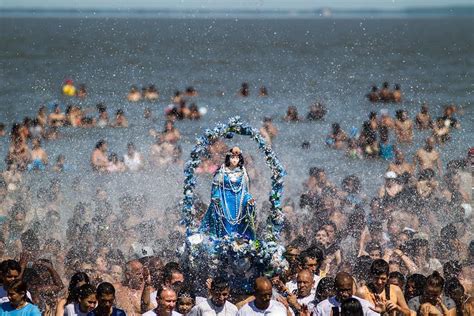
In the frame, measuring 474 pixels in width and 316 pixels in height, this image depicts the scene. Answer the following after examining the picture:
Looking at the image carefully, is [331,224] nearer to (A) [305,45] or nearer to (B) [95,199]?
(B) [95,199]

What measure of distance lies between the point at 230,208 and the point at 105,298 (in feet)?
9.98

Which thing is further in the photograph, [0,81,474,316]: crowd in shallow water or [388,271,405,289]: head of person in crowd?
[388,271,405,289]: head of person in crowd

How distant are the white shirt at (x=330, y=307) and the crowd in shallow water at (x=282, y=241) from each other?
0.05 ft

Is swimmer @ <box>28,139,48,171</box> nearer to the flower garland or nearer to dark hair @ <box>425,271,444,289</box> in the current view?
the flower garland

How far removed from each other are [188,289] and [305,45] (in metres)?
70.7

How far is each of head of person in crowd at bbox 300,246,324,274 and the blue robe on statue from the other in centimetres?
95

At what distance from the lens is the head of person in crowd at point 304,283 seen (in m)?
11.3

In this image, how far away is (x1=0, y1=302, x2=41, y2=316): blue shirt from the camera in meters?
9.88

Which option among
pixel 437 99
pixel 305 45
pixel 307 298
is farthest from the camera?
pixel 305 45

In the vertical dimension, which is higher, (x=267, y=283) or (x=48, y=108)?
(x=267, y=283)

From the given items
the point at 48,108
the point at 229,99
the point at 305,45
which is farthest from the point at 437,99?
the point at 305,45

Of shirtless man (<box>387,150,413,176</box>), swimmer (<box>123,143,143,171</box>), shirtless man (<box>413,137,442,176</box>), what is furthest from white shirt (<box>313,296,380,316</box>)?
swimmer (<box>123,143,143,171</box>)

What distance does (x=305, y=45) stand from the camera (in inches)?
3211

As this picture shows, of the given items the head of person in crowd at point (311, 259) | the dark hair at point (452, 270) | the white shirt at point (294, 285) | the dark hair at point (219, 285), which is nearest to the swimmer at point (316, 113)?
the dark hair at point (452, 270)
